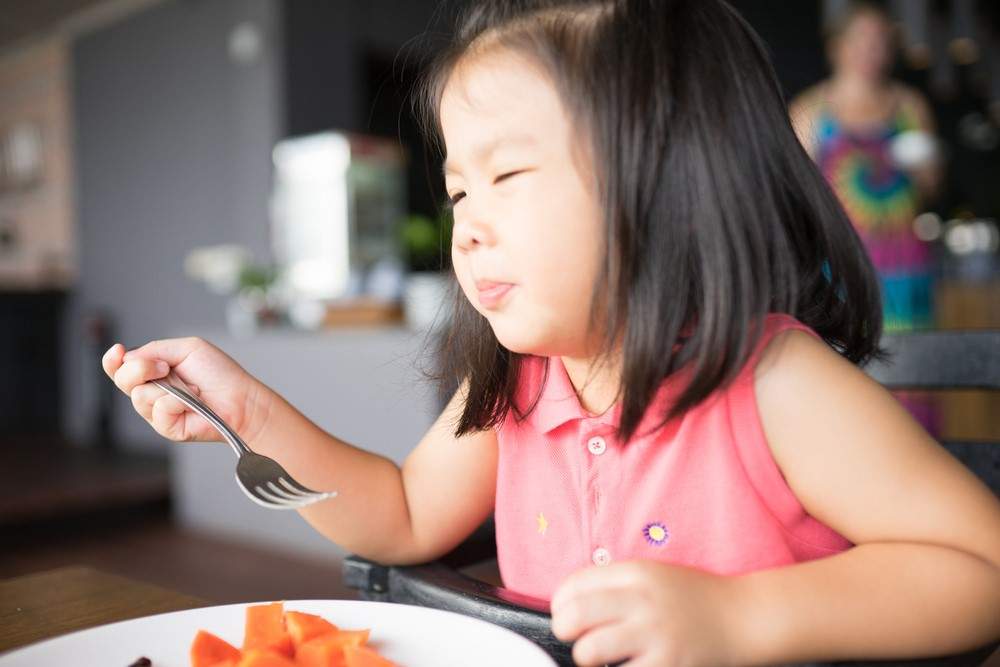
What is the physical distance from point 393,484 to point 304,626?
0.90 feet

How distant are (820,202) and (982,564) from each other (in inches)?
9.8

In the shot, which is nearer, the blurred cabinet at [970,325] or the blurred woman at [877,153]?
the blurred woman at [877,153]

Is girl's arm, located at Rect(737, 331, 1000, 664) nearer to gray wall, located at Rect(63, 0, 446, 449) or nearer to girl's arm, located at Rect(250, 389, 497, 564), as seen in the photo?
girl's arm, located at Rect(250, 389, 497, 564)

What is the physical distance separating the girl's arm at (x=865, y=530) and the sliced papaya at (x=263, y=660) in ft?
0.73

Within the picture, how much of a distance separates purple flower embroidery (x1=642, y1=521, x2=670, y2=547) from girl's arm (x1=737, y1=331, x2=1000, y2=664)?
10 cm

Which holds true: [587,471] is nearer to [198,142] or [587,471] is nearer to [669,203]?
[669,203]

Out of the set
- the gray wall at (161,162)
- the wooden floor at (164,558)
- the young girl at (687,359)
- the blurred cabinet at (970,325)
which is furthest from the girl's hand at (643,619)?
the gray wall at (161,162)

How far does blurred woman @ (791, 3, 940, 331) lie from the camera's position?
243 cm

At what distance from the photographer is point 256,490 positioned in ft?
1.93

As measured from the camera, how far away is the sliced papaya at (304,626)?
462mm

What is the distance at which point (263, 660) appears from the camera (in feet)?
1.39

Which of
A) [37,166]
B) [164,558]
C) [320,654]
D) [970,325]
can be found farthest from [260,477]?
[37,166]

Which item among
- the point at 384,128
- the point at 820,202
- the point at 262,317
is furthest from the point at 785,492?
the point at 384,128

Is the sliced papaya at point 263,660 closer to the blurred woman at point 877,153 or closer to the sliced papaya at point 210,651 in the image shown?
the sliced papaya at point 210,651
